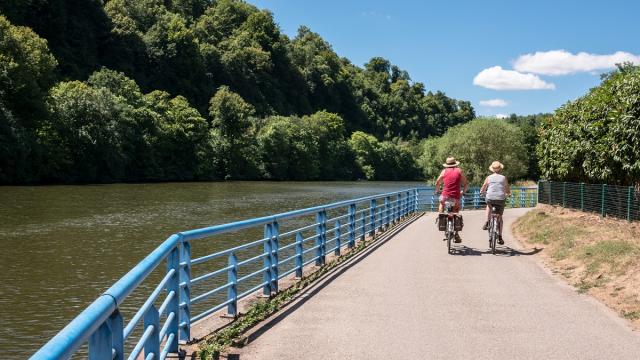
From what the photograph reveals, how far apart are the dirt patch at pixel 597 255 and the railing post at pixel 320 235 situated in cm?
414

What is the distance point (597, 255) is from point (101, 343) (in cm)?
1075

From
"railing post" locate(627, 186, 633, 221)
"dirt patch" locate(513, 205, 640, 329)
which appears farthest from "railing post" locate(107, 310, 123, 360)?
"railing post" locate(627, 186, 633, 221)

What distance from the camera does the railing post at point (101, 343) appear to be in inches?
109

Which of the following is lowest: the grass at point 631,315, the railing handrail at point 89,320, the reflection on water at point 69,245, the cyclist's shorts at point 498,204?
the reflection on water at point 69,245

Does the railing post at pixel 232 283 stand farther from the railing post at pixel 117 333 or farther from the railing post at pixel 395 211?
the railing post at pixel 395 211

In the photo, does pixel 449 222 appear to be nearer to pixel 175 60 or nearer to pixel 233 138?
pixel 233 138

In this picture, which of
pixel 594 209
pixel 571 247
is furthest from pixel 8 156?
pixel 571 247

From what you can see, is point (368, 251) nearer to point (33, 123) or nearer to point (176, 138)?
point (33, 123)

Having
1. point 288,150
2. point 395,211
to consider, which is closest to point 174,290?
point 395,211

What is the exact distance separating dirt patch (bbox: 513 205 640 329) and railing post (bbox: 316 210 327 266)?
13.6 feet

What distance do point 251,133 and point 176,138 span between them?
58.6ft

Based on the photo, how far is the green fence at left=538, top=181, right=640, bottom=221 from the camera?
18.6m

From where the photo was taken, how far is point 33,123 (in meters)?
56.5

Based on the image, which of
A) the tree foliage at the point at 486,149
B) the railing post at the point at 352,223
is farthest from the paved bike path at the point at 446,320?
the tree foliage at the point at 486,149
